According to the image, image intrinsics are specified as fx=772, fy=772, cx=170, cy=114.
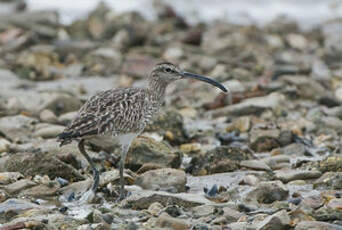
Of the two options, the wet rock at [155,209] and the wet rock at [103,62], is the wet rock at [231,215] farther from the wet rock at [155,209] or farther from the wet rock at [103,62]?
the wet rock at [103,62]

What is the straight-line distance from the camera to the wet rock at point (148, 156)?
9.82 m

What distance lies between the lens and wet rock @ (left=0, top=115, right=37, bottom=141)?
1140 cm

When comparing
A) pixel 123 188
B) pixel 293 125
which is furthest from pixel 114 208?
pixel 293 125

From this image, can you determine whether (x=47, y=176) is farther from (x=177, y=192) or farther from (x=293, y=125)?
(x=293, y=125)

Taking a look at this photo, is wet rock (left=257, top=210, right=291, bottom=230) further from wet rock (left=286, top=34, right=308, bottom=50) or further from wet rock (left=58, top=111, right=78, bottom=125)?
wet rock (left=286, top=34, right=308, bottom=50)

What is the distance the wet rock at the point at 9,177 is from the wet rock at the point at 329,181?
3.44m

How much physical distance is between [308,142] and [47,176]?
4271 mm

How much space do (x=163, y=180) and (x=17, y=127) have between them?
3613 millimetres

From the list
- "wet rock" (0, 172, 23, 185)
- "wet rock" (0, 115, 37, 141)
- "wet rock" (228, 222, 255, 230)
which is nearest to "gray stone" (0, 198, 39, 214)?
"wet rock" (0, 172, 23, 185)

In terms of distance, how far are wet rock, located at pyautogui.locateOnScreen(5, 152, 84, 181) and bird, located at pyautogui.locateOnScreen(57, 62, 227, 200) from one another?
0.42m

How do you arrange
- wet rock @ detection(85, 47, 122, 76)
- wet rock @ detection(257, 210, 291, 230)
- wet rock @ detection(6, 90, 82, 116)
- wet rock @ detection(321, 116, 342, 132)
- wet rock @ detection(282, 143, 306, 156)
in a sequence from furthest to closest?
wet rock @ detection(85, 47, 122, 76) → wet rock @ detection(6, 90, 82, 116) → wet rock @ detection(321, 116, 342, 132) → wet rock @ detection(282, 143, 306, 156) → wet rock @ detection(257, 210, 291, 230)

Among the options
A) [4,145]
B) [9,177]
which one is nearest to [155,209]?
[9,177]

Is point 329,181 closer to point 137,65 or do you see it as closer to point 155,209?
point 155,209

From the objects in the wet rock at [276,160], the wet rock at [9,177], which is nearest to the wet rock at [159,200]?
the wet rock at [9,177]
